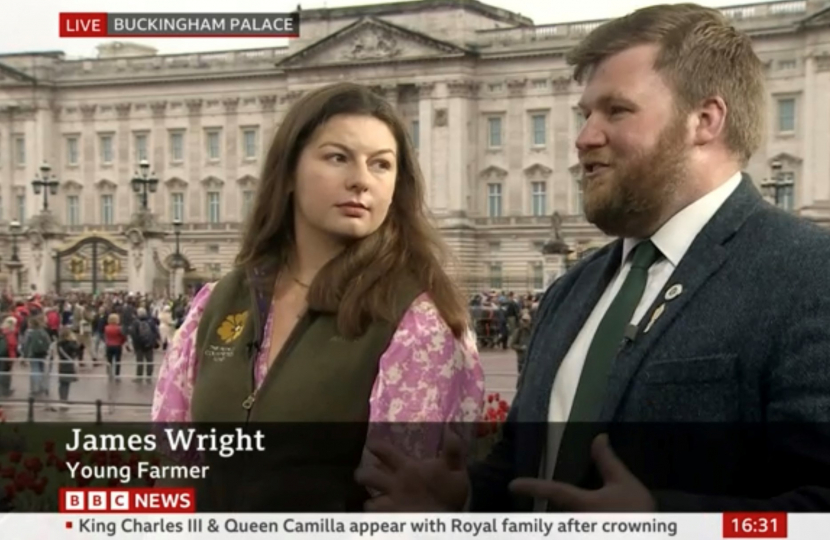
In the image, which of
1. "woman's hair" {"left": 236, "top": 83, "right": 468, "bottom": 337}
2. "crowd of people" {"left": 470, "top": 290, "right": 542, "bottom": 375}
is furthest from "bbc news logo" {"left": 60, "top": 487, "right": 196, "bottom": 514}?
"crowd of people" {"left": 470, "top": 290, "right": 542, "bottom": 375}

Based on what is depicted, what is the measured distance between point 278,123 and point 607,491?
79 centimetres

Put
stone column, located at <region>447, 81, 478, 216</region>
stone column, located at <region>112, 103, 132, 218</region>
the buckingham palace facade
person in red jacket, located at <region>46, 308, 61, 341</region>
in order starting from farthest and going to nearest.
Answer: stone column, located at <region>447, 81, 478, 216</region> → stone column, located at <region>112, 103, 132, 218</region> → person in red jacket, located at <region>46, 308, 61, 341</region> → the buckingham palace facade

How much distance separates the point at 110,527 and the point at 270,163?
0.67 metres

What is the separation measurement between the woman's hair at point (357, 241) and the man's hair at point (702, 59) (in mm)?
386

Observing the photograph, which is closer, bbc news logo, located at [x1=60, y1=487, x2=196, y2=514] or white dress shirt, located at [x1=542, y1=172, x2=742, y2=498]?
white dress shirt, located at [x1=542, y1=172, x2=742, y2=498]

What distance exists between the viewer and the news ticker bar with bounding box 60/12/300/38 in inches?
81.2

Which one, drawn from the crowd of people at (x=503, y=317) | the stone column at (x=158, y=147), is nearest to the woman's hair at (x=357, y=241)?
the stone column at (x=158, y=147)

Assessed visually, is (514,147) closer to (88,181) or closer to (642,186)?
(88,181)

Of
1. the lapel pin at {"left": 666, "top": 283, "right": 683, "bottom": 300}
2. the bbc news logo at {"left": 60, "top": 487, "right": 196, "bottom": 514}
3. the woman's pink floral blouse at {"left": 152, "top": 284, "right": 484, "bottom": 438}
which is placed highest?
the lapel pin at {"left": 666, "top": 283, "right": 683, "bottom": 300}

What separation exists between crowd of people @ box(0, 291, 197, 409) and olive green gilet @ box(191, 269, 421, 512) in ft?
9.92

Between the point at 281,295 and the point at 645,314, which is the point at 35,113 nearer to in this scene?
the point at 281,295

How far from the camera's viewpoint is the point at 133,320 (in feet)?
30.1

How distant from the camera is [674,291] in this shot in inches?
57.2

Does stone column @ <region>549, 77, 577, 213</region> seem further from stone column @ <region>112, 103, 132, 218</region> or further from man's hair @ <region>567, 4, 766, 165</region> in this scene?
man's hair @ <region>567, 4, 766, 165</region>
